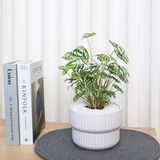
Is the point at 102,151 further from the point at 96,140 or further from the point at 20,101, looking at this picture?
the point at 20,101

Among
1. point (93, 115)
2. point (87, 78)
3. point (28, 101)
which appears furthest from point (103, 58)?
point (28, 101)

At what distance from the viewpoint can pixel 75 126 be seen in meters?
0.78

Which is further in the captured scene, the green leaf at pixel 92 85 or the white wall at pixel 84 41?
the white wall at pixel 84 41

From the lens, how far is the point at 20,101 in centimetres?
82

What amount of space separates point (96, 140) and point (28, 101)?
28 centimetres

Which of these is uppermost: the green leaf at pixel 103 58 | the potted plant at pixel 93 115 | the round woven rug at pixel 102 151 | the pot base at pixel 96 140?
the green leaf at pixel 103 58

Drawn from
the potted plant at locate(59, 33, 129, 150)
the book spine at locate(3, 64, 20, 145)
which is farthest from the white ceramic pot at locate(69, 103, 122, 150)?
the book spine at locate(3, 64, 20, 145)

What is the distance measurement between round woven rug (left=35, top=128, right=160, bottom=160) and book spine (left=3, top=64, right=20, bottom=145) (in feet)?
0.31

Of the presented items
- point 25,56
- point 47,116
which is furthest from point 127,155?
point 25,56

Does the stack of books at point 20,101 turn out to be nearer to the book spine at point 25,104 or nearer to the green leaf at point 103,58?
the book spine at point 25,104

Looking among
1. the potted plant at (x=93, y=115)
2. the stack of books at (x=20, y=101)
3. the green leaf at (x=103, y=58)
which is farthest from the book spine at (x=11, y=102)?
the green leaf at (x=103, y=58)

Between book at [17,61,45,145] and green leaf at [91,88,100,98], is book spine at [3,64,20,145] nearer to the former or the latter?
book at [17,61,45,145]

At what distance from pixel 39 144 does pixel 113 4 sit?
699mm

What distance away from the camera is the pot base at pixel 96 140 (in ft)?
2.51
